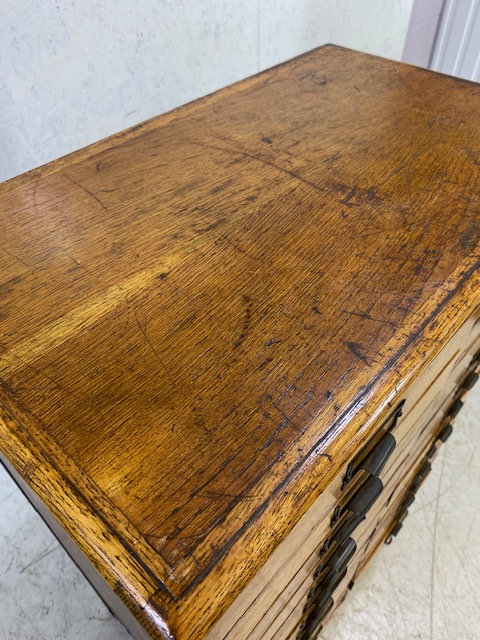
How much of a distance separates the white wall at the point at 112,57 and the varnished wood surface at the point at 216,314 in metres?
0.30

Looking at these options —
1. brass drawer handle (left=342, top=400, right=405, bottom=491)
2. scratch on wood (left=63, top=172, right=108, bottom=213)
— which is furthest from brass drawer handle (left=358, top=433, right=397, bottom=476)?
scratch on wood (left=63, top=172, right=108, bottom=213)

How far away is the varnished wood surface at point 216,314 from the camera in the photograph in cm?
41

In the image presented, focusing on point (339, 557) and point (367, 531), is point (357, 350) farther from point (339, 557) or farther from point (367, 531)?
point (367, 531)

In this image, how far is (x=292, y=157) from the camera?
77 centimetres

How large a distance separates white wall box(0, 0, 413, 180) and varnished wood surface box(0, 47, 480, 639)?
305 millimetres

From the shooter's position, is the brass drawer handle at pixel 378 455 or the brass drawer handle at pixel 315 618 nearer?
the brass drawer handle at pixel 378 455

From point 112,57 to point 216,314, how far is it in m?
0.79

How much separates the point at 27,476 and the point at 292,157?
55 cm

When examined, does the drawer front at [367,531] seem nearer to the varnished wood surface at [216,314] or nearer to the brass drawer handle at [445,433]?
the brass drawer handle at [445,433]

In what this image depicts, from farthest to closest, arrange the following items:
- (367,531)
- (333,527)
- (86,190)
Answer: (367,531), (86,190), (333,527)

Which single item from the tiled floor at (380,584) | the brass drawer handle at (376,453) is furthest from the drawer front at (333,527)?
the tiled floor at (380,584)

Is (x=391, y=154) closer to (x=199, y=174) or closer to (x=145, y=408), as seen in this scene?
(x=199, y=174)

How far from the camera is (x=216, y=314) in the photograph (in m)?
0.55

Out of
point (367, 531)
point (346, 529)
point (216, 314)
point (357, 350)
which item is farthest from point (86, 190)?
point (367, 531)
